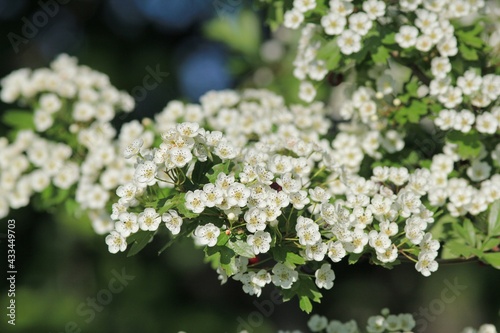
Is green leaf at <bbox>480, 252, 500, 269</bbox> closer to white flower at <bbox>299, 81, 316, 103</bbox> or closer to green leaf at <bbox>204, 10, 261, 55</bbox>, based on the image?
white flower at <bbox>299, 81, 316, 103</bbox>

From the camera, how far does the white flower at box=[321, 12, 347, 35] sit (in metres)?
2.54

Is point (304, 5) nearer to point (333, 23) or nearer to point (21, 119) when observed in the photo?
point (333, 23)

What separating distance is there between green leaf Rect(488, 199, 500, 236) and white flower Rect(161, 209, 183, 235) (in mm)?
1054

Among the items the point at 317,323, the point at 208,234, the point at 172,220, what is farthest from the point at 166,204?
the point at 317,323

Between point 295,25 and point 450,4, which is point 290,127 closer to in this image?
point 295,25

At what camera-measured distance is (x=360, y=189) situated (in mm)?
2252

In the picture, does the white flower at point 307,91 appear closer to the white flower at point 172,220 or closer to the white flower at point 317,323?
the white flower at point 317,323

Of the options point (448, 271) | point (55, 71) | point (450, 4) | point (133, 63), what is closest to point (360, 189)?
point (450, 4)

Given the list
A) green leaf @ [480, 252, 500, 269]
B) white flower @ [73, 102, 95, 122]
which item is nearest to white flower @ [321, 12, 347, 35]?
green leaf @ [480, 252, 500, 269]

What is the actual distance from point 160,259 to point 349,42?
3.11m

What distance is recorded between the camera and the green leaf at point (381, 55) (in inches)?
99.5

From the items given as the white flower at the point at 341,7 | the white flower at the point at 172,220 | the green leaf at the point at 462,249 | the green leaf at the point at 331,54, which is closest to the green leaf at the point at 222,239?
the white flower at the point at 172,220

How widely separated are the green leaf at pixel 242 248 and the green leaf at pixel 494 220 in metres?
0.90

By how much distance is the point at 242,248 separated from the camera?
1.94 m
